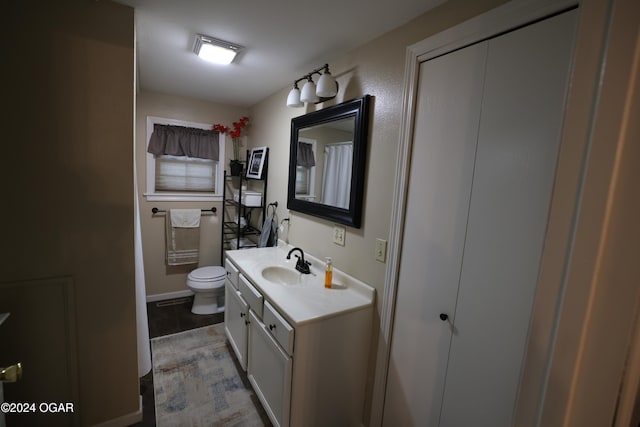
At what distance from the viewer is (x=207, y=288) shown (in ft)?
9.04

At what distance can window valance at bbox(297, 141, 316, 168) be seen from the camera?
208 cm

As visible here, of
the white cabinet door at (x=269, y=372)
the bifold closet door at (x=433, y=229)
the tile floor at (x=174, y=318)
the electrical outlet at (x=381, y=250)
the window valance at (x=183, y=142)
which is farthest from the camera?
the window valance at (x=183, y=142)

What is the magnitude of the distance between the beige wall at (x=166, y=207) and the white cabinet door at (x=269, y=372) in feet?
5.92

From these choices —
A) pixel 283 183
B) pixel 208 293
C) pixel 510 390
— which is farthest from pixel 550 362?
pixel 208 293

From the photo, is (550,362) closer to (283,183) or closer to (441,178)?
(441,178)

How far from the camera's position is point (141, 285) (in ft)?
5.68

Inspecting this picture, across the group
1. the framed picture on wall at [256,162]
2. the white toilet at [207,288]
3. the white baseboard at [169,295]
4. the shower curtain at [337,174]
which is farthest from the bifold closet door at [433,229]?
the white baseboard at [169,295]

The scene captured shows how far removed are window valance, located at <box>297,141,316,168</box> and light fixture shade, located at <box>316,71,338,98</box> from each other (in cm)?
43

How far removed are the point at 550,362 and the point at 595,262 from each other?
0.50 feet

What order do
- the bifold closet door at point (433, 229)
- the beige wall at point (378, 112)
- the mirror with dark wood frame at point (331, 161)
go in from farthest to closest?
the mirror with dark wood frame at point (331, 161) < the beige wall at point (378, 112) < the bifold closet door at point (433, 229)

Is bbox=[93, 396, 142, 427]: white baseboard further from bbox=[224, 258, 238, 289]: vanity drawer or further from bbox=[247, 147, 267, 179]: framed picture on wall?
bbox=[247, 147, 267, 179]: framed picture on wall

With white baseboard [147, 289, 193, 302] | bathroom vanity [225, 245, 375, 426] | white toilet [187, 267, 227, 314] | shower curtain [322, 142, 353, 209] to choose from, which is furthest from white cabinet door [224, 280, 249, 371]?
white baseboard [147, 289, 193, 302]

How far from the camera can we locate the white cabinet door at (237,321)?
75.1 inches

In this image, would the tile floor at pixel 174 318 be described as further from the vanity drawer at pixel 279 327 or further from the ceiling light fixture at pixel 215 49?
the ceiling light fixture at pixel 215 49
